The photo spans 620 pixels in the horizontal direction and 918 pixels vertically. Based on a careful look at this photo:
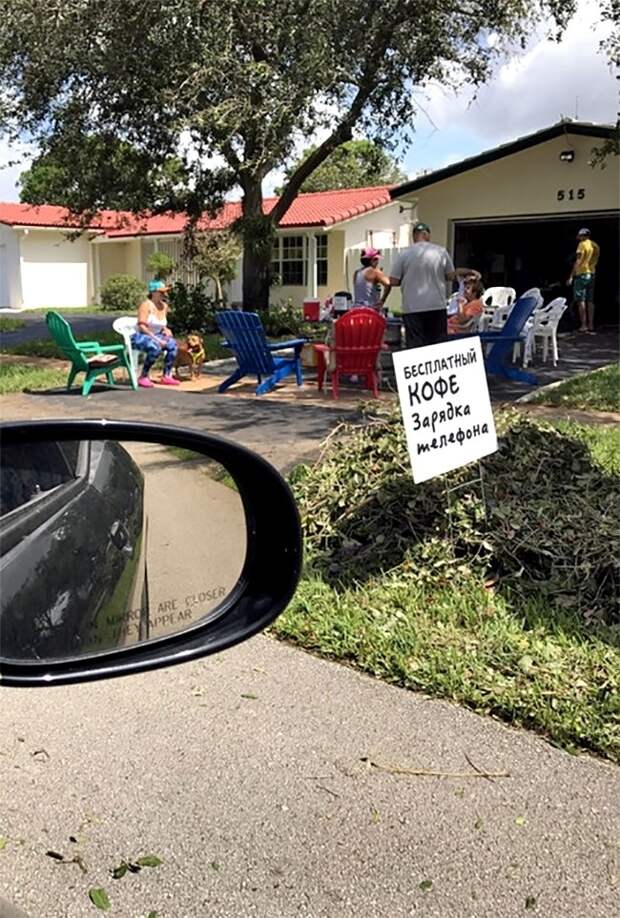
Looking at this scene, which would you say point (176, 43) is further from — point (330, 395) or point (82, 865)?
point (82, 865)

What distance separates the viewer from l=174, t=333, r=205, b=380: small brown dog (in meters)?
12.9

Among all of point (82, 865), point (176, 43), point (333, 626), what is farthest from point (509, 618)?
point (176, 43)

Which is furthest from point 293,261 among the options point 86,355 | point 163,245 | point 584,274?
A: point 86,355

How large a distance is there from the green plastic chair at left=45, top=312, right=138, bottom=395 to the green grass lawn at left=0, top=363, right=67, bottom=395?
681 millimetres

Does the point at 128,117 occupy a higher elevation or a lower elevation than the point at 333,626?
higher

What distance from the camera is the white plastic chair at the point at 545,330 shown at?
13.3m

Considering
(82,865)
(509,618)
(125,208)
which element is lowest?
(82,865)

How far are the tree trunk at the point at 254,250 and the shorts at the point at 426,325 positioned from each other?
30.1 feet

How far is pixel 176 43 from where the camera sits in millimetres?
13578

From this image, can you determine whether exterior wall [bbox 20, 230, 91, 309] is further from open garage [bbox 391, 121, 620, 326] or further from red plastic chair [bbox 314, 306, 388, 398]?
red plastic chair [bbox 314, 306, 388, 398]

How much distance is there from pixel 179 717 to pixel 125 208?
16459 millimetres

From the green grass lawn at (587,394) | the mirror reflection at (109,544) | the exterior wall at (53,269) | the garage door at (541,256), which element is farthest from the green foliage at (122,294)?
the mirror reflection at (109,544)

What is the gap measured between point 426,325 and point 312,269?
19.0m

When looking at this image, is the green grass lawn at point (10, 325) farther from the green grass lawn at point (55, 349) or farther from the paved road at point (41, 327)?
the green grass lawn at point (55, 349)
